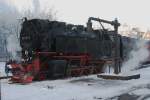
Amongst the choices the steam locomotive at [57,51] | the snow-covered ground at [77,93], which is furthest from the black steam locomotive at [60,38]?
the snow-covered ground at [77,93]

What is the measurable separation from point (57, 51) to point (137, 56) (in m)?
12.1

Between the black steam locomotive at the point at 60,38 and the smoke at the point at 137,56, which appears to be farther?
the smoke at the point at 137,56

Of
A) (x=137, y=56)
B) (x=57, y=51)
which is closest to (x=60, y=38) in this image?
(x=57, y=51)

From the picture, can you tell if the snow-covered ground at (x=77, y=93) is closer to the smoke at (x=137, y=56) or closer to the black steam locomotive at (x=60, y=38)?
the black steam locomotive at (x=60, y=38)

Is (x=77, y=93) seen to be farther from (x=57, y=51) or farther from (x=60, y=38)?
(x=60, y=38)

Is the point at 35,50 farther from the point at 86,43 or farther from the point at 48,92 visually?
the point at 48,92

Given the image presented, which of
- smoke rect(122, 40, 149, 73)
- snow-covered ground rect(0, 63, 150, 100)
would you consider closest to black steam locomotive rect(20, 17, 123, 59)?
smoke rect(122, 40, 149, 73)

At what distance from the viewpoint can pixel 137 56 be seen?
31688mm

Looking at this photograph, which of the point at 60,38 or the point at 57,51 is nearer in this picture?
the point at 57,51

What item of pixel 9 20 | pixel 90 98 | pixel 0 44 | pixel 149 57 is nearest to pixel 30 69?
pixel 9 20

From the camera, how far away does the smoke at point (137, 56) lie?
96.8ft

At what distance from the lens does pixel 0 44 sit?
55562 mm

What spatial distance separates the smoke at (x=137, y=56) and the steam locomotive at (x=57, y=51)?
480 centimetres

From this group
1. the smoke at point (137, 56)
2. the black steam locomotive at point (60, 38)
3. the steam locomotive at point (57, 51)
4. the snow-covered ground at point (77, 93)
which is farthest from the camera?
the smoke at point (137, 56)
